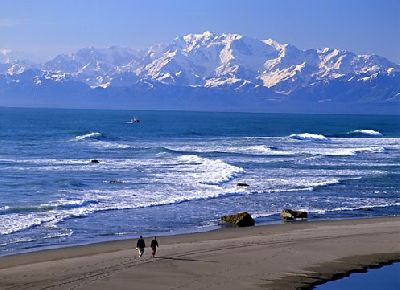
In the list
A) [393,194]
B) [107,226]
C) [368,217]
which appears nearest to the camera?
[107,226]

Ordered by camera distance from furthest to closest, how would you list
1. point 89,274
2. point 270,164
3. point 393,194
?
1. point 270,164
2. point 393,194
3. point 89,274

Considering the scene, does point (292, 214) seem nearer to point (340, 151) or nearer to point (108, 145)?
point (340, 151)

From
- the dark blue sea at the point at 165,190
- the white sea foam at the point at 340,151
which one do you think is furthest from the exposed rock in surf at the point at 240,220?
the white sea foam at the point at 340,151

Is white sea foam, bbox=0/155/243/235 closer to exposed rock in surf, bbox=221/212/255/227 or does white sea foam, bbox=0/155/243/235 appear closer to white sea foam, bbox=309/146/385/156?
exposed rock in surf, bbox=221/212/255/227

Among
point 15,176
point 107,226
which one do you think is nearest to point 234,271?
point 107,226

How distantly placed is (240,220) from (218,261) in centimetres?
864

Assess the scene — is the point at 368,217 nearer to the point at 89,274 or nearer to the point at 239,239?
the point at 239,239

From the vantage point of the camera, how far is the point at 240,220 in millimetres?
36781

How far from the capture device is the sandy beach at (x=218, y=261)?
979 inches

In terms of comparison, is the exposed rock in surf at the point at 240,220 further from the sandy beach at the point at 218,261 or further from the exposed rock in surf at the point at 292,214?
the exposed rock in surf at the point at 292,214

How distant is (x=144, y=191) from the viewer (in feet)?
157

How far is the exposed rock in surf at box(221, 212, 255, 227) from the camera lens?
1448 inches

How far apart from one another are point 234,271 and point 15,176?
3065cm

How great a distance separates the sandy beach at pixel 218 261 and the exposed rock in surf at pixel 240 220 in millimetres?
928
